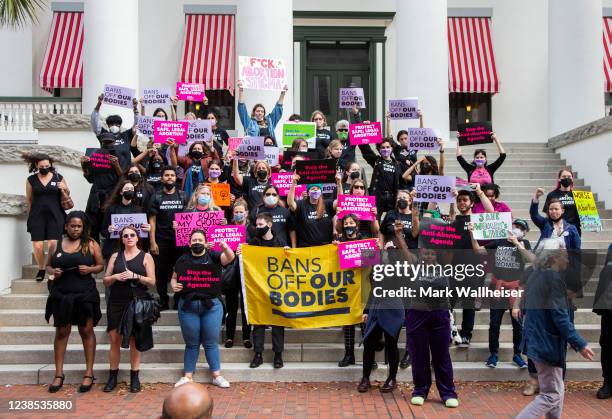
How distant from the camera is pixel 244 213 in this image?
29.5 ft

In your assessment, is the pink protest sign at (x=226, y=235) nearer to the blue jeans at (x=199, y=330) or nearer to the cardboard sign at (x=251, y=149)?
the blue jeans at (x=199, y=330)

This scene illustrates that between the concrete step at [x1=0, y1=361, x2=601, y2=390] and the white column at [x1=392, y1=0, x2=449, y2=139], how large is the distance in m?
8.56

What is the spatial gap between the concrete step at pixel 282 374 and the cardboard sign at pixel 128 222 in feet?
5.83

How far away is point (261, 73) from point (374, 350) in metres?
6.90

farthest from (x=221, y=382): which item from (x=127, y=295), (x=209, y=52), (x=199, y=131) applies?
(x=209, y=52)

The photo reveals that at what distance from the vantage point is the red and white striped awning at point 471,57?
64.5 ft

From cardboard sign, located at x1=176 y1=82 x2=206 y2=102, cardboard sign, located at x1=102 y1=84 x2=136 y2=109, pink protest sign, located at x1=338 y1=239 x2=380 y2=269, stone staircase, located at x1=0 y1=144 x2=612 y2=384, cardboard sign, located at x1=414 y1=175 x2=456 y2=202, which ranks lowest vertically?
stone staircase, located at x1=0 y1=144 x2=612 y2=384

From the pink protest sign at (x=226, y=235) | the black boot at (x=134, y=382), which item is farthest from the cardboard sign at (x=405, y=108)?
the black boot at (x=134, y=382)

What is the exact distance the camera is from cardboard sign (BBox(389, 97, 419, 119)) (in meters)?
11.8

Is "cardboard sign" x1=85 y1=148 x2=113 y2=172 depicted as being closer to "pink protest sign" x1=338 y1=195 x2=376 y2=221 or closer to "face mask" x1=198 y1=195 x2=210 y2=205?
"face mask" x1=198 y1=195 x2=210 y2=205

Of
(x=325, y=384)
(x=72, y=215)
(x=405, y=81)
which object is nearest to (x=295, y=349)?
(x=325, y=384)

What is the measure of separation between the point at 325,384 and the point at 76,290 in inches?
130

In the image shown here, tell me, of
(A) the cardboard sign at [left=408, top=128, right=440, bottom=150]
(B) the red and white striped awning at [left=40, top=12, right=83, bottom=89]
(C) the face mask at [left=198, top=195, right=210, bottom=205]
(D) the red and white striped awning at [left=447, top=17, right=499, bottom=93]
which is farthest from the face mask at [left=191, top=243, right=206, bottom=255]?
(D) the red and white striped awning at [left=447, top=17, right=499, bottom=93]

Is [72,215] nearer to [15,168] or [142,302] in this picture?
[142,302]
